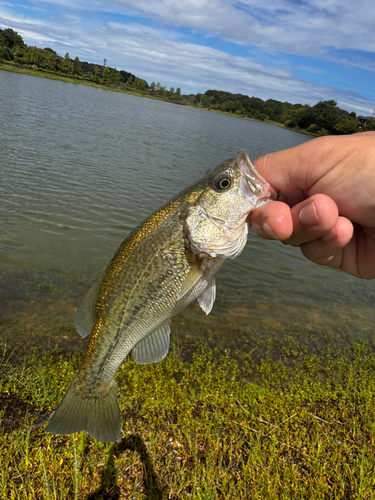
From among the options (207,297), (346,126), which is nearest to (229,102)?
(346,126)

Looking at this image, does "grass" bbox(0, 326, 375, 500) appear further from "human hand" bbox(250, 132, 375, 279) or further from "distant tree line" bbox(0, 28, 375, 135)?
"distant tree line" bbox(0, 28, 375, 135)

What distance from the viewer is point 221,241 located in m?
2.92

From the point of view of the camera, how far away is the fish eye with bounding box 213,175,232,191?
293 cm

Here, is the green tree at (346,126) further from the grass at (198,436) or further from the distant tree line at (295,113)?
the grass at (198,436)

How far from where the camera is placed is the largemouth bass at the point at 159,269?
2.92 metres

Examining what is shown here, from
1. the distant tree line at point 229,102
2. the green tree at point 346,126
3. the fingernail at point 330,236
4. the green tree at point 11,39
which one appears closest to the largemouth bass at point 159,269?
the fingernail at point 330,236

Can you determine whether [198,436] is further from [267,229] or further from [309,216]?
[309,216]

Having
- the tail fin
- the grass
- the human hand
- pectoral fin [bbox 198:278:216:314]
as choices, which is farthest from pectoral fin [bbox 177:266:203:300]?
the grass

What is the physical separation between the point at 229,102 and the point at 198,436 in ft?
616

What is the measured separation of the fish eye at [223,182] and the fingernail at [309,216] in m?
0.67

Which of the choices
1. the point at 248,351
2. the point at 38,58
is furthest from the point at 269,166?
the point at 38,58

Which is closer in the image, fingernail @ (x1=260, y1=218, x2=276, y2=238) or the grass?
fingernail @ (x1=260, y1=218, x2=276, y2=238)

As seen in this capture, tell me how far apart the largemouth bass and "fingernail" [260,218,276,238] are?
18 centimetres

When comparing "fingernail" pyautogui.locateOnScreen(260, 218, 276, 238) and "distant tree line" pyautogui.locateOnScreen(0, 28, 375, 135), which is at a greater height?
"distant tree line" pyautogui.locateOnScreen(0, 28, 375, 135)
